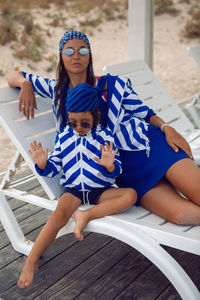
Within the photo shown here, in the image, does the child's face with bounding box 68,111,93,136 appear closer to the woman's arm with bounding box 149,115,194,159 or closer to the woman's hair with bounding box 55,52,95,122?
the woman's hair with bounding box 55,52,95,122

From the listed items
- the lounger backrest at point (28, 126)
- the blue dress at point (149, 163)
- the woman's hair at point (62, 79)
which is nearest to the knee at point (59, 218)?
the lounger backrest at point (28, 126)

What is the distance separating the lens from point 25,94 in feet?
7.34

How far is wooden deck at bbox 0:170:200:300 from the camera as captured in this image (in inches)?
78.0

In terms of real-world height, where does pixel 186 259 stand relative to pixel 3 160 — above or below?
above

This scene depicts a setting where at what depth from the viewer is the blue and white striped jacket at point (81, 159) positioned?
1913 mm

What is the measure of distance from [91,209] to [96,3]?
2252 centimetres

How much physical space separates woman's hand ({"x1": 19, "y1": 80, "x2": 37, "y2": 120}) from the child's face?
47 centimetres

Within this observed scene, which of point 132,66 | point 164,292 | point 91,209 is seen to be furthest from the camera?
point 132,66

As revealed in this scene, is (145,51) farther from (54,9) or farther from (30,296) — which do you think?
(54,9)

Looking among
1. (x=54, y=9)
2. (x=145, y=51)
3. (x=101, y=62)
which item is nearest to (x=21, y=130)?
(x=145, y=51)

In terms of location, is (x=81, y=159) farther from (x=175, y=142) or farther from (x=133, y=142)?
(x=175, y=142)

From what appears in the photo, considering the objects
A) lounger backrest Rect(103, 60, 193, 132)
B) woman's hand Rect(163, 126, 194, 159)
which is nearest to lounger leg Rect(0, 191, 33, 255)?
woman's hand Rect(163, 126, 194, 159)

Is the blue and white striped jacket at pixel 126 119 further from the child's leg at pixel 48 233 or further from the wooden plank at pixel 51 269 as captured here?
the wooden plank at pixel 51 269

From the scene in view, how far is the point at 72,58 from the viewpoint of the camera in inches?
79.0
